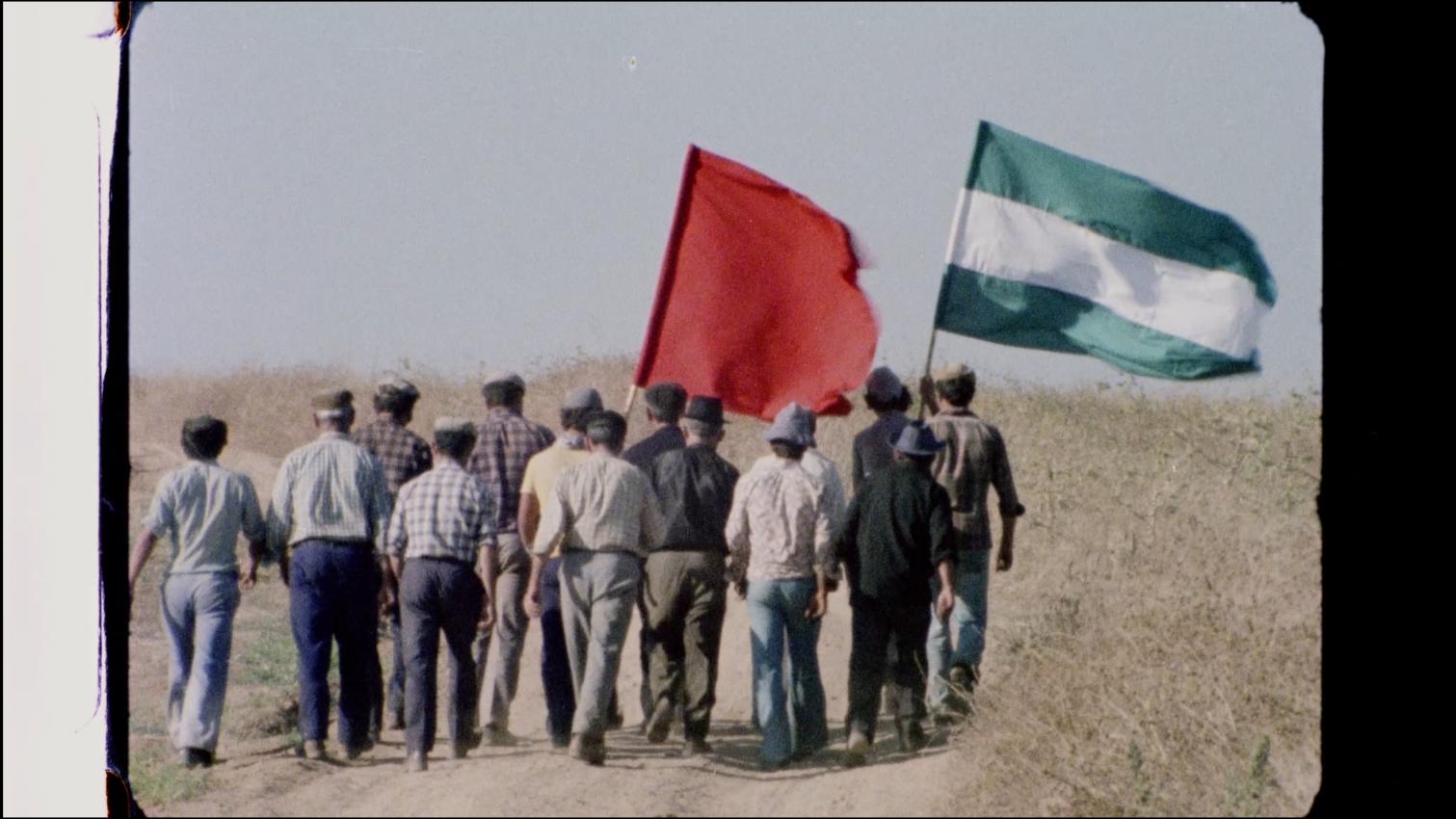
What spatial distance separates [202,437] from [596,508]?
5.78 ft

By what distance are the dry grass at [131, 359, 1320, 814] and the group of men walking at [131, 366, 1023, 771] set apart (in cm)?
70

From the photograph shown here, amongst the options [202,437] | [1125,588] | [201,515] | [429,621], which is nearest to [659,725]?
[429,621]

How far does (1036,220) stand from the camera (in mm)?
8531

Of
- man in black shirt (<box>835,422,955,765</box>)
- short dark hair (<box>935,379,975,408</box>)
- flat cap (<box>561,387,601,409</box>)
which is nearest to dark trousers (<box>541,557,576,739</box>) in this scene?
flat cap (<box>561,387,601,409</box>)

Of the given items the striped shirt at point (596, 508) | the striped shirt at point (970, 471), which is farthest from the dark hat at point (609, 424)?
the striped shirt at point (970, 471)

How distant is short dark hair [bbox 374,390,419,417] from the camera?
26.3 feet

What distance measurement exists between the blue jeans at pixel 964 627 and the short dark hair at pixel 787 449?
0.94 m

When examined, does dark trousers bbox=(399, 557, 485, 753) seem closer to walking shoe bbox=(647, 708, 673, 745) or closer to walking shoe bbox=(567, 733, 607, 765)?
walking shoe bbox=(567, 733, 607, 765)

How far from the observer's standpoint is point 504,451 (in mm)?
8297

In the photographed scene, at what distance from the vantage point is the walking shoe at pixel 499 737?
8.42 metres

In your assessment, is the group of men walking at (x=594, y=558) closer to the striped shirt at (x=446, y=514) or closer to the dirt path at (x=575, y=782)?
the striped shirt at (x=446, y=514)

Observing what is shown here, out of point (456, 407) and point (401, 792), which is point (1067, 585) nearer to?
point (401, 792)

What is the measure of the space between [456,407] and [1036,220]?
7.05m

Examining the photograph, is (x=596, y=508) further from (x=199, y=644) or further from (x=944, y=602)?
(x=199, y=644)
